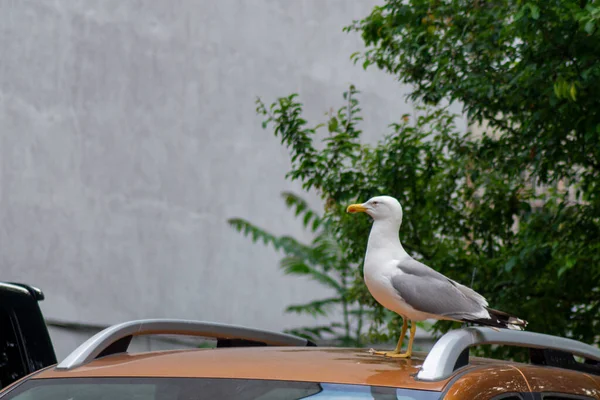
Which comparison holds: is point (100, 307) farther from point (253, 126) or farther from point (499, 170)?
point (499, 170)

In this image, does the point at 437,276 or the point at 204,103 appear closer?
the point at 437,276

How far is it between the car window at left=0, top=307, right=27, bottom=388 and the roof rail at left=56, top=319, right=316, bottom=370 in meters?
0.84

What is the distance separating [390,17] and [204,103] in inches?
242

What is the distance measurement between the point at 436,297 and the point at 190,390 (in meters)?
1.04

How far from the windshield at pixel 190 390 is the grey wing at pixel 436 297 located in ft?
2.50

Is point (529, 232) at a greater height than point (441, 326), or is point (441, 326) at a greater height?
point (529, 232)

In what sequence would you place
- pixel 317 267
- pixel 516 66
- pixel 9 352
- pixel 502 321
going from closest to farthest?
pixel 502 321 < pixel 9 352 < pixel 516 66 < pixel 317 267

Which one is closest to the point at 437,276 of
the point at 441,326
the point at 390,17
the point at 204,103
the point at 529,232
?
the point at 529,232

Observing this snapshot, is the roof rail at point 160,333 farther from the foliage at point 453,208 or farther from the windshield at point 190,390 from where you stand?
the foliage at point 453,208

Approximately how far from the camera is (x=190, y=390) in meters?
2.87

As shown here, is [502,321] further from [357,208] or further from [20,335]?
[20,335]

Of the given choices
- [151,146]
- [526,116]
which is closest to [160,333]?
[526,116]

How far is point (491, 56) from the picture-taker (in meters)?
7.66

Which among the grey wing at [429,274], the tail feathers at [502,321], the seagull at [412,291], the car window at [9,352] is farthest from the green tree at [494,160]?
the car window at [9,352]
